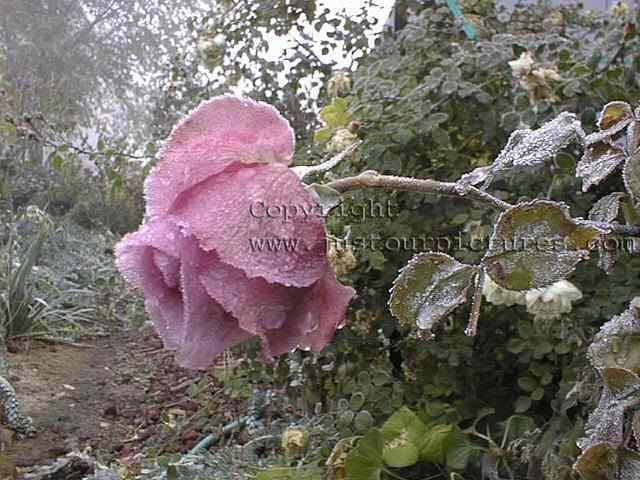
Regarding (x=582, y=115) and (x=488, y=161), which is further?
(x=488, y=161)

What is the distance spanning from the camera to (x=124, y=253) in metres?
0.21

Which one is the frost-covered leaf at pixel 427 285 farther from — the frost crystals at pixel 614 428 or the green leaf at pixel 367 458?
the green leaf at pixel 367 458

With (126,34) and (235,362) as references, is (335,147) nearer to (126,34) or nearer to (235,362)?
(235,362)

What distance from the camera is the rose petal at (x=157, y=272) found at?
203 millimetres

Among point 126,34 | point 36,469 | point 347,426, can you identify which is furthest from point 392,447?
point 126,34

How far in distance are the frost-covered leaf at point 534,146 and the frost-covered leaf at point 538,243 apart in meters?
0.03

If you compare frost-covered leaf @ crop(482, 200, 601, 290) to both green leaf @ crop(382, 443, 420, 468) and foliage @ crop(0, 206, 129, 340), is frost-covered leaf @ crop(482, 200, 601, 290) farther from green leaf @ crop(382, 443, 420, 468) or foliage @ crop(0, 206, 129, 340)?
foliage @ crop(0, 206, 129, 340)

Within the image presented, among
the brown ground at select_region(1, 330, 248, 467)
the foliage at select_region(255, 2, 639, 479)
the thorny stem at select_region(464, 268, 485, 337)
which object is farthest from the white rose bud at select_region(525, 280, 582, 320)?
the brown ground at select_region(1, 330, 248, 467)

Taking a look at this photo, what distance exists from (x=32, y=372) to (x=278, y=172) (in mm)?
1665

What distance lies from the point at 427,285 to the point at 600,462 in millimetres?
86

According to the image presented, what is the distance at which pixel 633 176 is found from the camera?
0.25m

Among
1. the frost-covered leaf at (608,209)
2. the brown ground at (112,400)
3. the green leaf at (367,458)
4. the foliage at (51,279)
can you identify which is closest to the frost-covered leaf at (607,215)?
the frost-covered leaf at (608,209)

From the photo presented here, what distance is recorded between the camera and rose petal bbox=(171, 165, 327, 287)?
7.7 inches

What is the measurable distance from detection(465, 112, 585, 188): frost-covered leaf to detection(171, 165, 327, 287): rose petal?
66 mm
